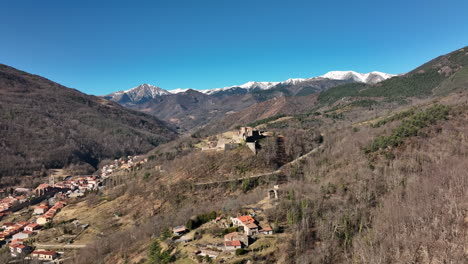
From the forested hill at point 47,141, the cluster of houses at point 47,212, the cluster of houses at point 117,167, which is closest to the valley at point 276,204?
the cluster of houses at point 47,212

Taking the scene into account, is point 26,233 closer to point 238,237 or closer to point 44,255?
point 44,255

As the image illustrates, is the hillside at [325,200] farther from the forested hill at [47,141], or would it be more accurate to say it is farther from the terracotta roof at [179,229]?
the forested hill at [47,141]

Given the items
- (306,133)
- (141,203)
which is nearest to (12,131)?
(141,203)

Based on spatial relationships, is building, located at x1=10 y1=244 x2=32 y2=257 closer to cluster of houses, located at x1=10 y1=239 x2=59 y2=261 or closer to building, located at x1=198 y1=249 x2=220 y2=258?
cluster of houses, located at x1=10 y1=239 x2=59 y2=261

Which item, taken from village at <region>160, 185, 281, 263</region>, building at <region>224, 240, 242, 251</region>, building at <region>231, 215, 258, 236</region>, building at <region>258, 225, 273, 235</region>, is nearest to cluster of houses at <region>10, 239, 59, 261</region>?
village at <region>160, 185, 281, 263</region>

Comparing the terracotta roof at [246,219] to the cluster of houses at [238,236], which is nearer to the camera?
the cluster of houses at [238,236]
